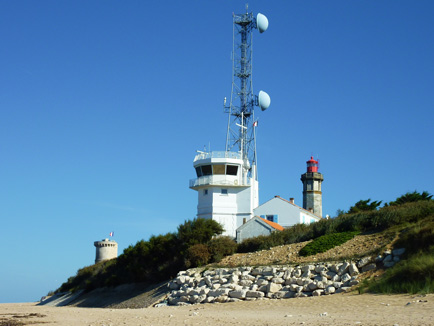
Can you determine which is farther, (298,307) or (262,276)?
(262,276)

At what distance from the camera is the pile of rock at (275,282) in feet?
72.8

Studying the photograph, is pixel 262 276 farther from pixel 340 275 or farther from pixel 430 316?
pixel 430 316

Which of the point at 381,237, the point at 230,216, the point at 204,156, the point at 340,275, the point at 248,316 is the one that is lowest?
the point at 248,316

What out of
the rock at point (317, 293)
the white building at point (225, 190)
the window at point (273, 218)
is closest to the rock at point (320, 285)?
the rock at point (317, 293)

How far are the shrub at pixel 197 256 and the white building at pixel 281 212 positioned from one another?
48.9ft

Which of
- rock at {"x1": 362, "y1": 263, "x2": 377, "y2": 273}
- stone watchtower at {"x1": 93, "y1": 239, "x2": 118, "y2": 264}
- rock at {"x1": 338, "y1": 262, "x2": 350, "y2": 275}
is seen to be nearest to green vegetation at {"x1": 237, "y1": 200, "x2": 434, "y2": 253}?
rock at {"x1": 362, "y1": 263, "x2": 377, "y2": 273}

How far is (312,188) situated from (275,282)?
109 ft

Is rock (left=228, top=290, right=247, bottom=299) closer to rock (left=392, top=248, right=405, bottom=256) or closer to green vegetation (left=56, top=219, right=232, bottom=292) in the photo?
rock (left=392, top=248, right=405, bottom=256)

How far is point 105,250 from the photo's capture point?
5522 cm

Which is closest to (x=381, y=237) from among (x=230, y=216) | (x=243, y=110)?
(x=230, y=216)

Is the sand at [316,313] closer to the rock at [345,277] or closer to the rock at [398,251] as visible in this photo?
the rock at [345,277]

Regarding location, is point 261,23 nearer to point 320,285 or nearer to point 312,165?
point 312,165

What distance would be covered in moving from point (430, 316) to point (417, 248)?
8.70m

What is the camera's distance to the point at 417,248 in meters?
22.3
